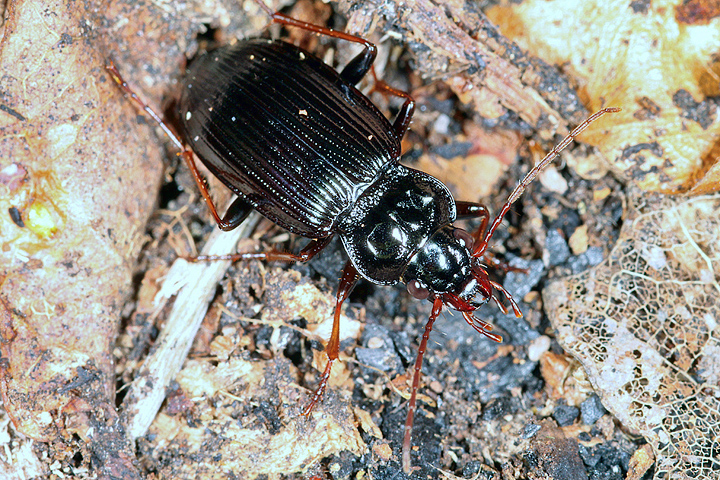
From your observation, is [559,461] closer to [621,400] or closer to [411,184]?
[621,400]

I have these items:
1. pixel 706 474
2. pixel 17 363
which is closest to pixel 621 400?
pixel 706 474

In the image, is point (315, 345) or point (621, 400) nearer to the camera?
point (621, 400)

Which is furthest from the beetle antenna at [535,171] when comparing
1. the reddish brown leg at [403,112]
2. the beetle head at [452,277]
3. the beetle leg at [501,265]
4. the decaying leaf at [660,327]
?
the reddish brown leg at [403,112]

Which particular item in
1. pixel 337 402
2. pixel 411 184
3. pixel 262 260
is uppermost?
pixel 411 184

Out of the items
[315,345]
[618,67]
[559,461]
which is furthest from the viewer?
[618,67]

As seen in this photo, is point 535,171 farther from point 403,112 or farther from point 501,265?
point 403,112

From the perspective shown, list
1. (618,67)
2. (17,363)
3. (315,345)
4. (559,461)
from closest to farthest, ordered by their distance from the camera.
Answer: (17,363)
(559,461)
(315,345)
(618,67)
